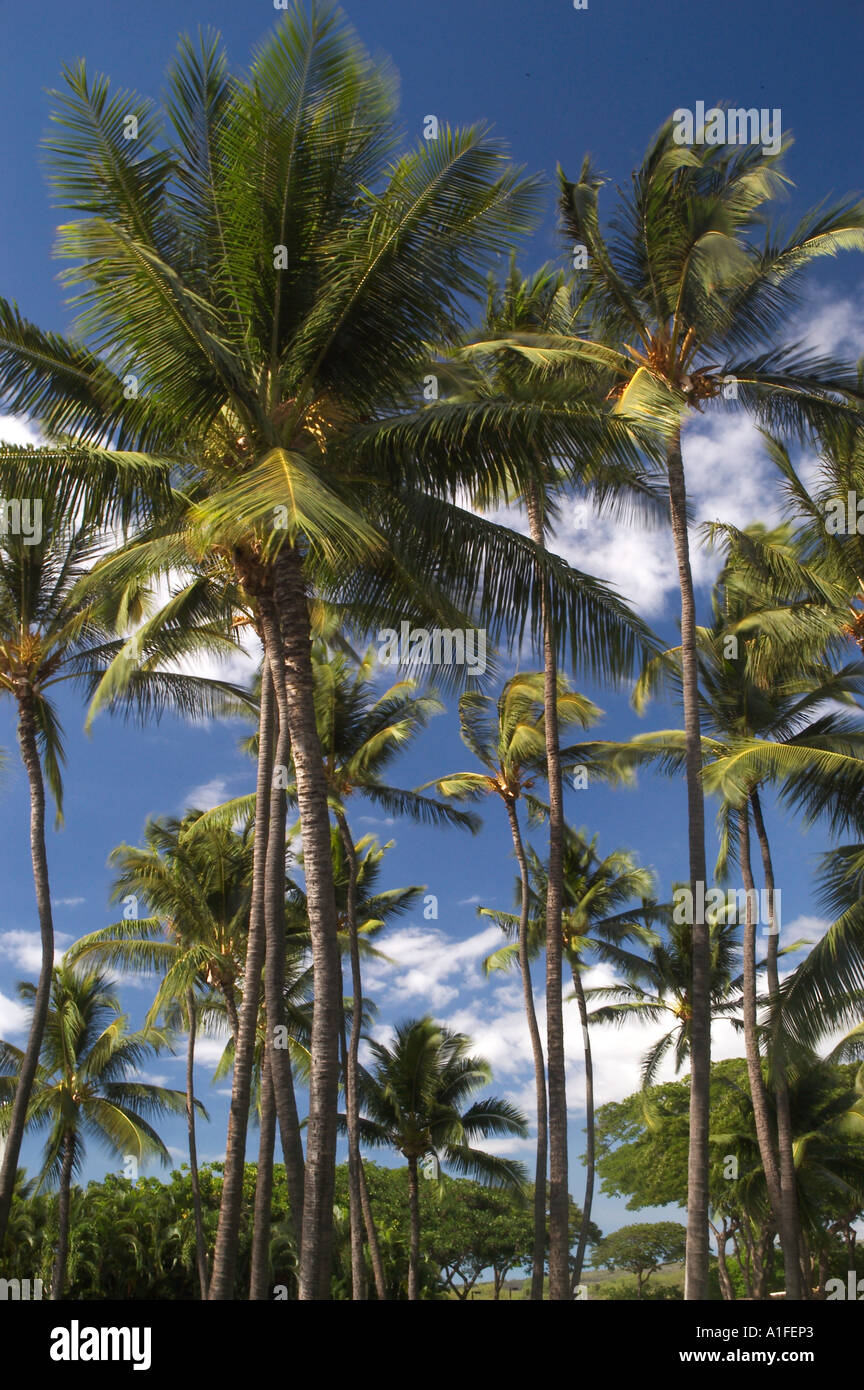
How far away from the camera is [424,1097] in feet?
91.2

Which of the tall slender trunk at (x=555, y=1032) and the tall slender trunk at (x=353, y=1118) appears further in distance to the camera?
the tall slender trunk at (x=353, y=1118)

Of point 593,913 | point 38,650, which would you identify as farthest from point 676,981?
point 38,650

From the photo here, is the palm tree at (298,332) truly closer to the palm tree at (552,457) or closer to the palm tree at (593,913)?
the palm tree at (552,457)

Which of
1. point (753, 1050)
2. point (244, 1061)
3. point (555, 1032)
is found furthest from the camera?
point (753, 1050)

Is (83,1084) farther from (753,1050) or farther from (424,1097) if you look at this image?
(753,1050)

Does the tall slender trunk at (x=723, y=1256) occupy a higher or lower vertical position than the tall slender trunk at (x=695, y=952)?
lower

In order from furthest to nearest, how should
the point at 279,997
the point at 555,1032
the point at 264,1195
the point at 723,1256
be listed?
1. the point at 723,1256
2. the point at 555,1032
3. the point at 264,1195
4. the point at 279,997

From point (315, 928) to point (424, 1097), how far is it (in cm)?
2097

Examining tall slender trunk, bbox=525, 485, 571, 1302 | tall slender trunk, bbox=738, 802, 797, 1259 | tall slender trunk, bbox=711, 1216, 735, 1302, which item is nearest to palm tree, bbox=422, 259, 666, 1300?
tall slender trunk, bbox=525, 485, 571, 1302

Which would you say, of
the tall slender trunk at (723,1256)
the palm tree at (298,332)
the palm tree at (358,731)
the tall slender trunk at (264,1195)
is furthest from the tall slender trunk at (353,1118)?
the tall slender trunk at (723,1256)

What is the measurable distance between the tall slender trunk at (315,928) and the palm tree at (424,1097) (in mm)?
19831

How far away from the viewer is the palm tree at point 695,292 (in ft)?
44.4
